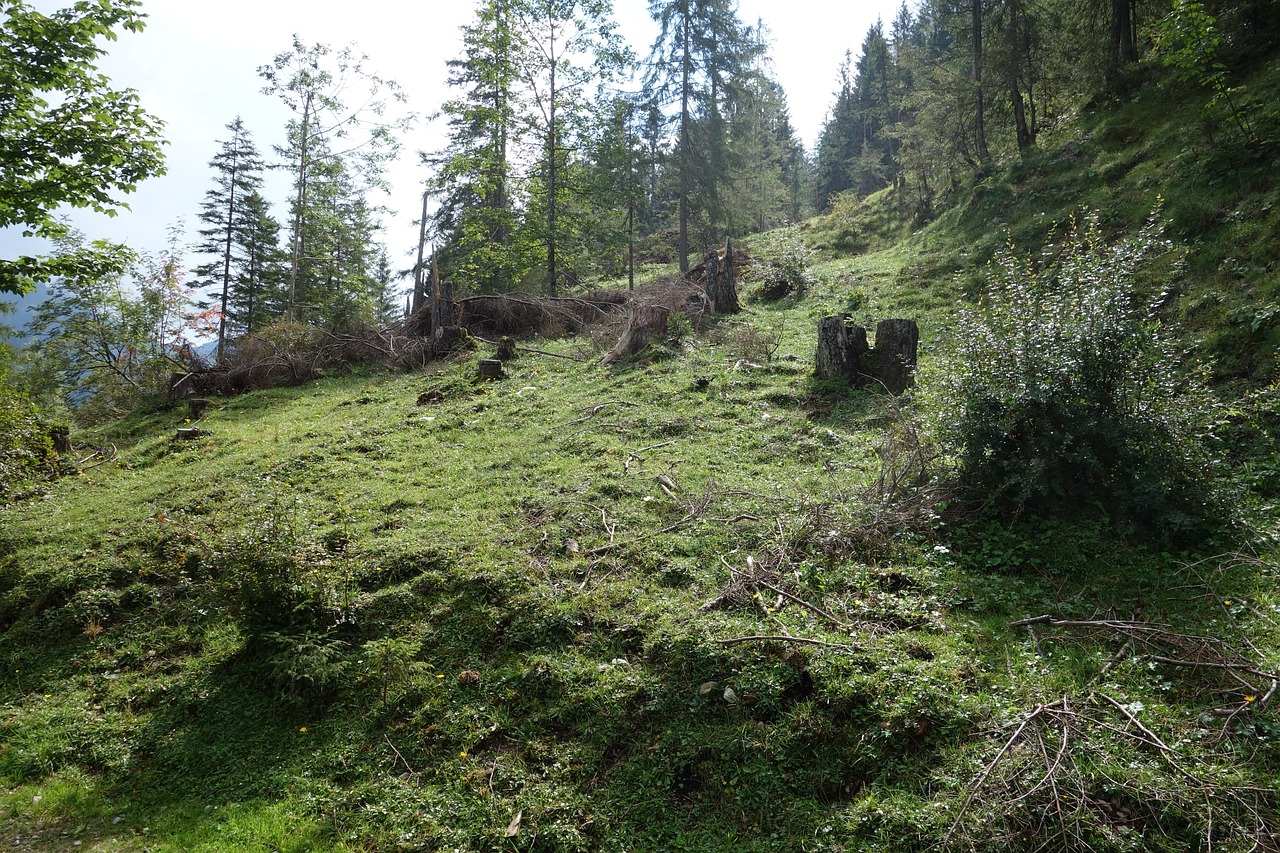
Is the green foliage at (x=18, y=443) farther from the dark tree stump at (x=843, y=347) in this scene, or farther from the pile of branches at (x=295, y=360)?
the dark tree stump at (x=843, y=347)

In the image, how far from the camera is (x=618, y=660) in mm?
4711

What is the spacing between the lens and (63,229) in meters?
8.55

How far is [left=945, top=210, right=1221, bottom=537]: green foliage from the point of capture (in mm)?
4906

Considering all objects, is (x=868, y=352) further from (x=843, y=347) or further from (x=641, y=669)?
(x=641, y=669)

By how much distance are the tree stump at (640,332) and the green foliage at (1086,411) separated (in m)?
8.20

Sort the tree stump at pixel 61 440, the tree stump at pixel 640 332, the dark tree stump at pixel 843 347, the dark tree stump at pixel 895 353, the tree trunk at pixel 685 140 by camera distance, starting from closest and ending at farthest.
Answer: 1. the dark tree stump at pixel 895 353
2. the dark tree stump at pixel 843 347
3. the tree stump at pixel 61 440
4. the tree stump at pixel 640 332
5. the tree trunk at pixel 685 140

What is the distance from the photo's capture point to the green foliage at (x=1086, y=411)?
193 inches

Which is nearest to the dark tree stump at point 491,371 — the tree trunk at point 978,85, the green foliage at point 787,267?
the green foliage at point 787,267

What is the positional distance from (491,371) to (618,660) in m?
9.87

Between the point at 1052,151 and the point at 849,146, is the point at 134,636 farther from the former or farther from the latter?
the point at 849,146

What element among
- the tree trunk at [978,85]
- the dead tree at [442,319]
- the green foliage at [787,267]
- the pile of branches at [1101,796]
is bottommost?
the pile of branches at [1101,796]

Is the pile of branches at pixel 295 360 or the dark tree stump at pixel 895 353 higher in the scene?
the pile of branches at pixel 295 360

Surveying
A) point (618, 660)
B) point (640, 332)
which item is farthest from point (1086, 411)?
point (640, 332)

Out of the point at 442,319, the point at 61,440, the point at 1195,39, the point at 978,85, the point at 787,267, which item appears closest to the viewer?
the point at 1195,39
